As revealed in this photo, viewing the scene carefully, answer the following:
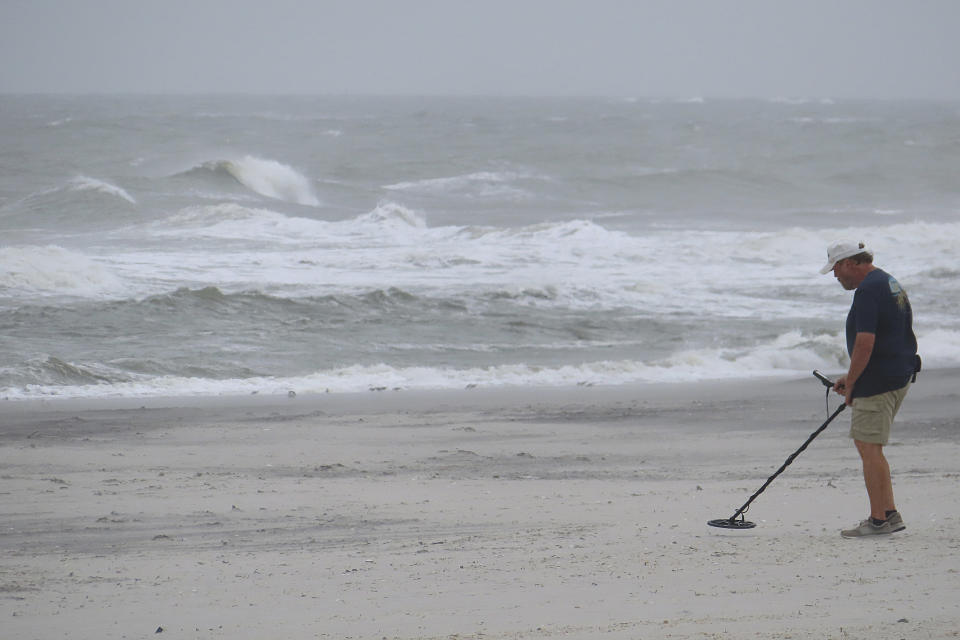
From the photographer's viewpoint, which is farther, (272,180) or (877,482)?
(272,180)

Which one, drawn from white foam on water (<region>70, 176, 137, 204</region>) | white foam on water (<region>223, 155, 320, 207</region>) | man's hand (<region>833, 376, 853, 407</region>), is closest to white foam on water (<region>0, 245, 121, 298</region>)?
white foam on water (<region>70, 176, 137, 204</region>)

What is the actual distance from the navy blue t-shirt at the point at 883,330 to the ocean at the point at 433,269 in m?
5.80

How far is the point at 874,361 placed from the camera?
462 centimetres

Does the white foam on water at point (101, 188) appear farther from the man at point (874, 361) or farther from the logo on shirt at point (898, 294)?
the logo on shirt at point (898, 294)

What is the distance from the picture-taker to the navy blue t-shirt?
451 cm

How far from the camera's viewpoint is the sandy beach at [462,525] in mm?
3889

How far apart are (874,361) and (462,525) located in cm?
197

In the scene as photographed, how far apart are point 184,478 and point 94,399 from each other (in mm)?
3433

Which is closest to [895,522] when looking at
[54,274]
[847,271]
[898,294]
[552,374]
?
[898,294]

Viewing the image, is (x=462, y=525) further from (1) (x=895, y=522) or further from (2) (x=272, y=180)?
(2) (x=272, y=180)

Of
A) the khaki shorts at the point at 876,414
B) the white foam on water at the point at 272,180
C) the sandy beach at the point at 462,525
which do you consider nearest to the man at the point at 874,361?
the khaki shorts at the point at 876,414

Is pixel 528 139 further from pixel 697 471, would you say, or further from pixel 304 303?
pixel 697 471

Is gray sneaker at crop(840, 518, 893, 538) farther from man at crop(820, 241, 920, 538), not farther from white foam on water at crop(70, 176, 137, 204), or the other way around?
white foam on water at crop(70, 176, 137, 204)

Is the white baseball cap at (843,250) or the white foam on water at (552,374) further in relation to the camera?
the white foam on water at (552,374)
